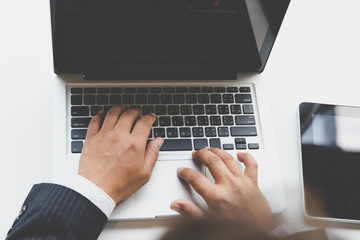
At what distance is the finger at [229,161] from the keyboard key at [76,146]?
0.23 meters

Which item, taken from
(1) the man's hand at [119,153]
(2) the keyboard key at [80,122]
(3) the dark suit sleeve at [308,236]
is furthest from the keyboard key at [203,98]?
(3) the dark suit sleeve at [308,236]

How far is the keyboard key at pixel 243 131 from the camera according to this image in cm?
69

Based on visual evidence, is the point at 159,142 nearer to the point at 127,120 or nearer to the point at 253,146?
the point at 127,120

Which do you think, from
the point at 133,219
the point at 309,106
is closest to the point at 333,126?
the point at 309,106

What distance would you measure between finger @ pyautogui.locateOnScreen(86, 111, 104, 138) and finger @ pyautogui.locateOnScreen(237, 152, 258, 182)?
254mm

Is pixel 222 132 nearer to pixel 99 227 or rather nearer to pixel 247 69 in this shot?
pixel 247 69

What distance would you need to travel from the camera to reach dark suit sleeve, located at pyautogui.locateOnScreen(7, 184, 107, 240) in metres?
0.54

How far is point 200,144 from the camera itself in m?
0.67

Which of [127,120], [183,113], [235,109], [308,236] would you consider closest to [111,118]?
[127,120]

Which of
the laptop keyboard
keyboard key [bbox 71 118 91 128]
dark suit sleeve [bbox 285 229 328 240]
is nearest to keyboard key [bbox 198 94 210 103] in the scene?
the laptop keyboard

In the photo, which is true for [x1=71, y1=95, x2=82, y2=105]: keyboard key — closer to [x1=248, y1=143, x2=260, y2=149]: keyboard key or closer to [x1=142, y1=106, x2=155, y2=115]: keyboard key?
[x1=142, y1=106, x2=155, y2=115]: keyboard key

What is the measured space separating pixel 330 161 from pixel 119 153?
0.39 m

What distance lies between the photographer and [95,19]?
614 millimetres

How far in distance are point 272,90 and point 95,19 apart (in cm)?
40
